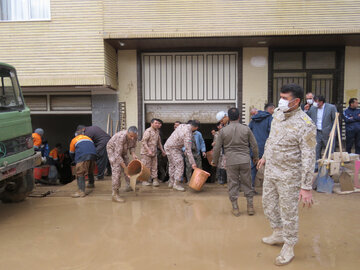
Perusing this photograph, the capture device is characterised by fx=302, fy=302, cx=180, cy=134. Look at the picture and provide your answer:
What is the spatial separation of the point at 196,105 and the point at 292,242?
6.63 metres

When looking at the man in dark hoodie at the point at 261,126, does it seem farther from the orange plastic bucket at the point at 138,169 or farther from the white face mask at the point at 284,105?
the white face mask at the point at 284,105

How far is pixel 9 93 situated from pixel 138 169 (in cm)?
280

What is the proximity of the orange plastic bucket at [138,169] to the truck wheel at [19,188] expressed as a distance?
197 cm

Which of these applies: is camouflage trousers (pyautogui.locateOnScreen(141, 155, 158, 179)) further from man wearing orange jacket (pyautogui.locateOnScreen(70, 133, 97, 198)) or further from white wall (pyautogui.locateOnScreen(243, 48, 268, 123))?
white wall (pyautogui.locateOnScreen(243, 48, 268, 123))

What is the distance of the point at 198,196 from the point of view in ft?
20.5

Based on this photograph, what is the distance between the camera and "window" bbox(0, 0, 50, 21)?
897 centimetres

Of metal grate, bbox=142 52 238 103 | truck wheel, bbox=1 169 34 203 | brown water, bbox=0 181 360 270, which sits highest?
metal grate, bbox=142 52 238 103

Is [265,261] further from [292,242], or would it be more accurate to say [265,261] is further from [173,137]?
[173,137]

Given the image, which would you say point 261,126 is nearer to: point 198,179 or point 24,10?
point 198,179

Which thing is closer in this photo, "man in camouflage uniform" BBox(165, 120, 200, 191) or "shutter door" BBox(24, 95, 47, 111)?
"man in camouflage uniform" BBox(165, 120, 200, 191)

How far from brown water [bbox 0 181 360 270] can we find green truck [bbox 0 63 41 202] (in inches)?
13.9

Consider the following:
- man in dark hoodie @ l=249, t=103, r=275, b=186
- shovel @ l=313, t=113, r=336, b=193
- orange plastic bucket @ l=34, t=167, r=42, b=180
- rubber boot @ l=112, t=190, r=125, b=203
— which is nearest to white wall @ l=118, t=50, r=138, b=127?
orange plastic bucket @ l=34, t=167, r=42, b=180

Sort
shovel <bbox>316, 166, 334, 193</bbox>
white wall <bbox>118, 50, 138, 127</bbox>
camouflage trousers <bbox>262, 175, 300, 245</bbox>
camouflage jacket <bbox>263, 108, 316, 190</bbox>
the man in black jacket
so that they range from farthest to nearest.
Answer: white wall <bbox>118, 50, 138, 127</bbox>, the man in black jacket, shovel <bbox>316, 166, 334, 193</bbox>, camouflage trousers <bbox>262, 175, 300, 245</bbox>, camouflage jacket <bbox>263, 108, 316, 190</bbox>

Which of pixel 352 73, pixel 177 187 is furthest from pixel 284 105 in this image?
pixel 352 73
